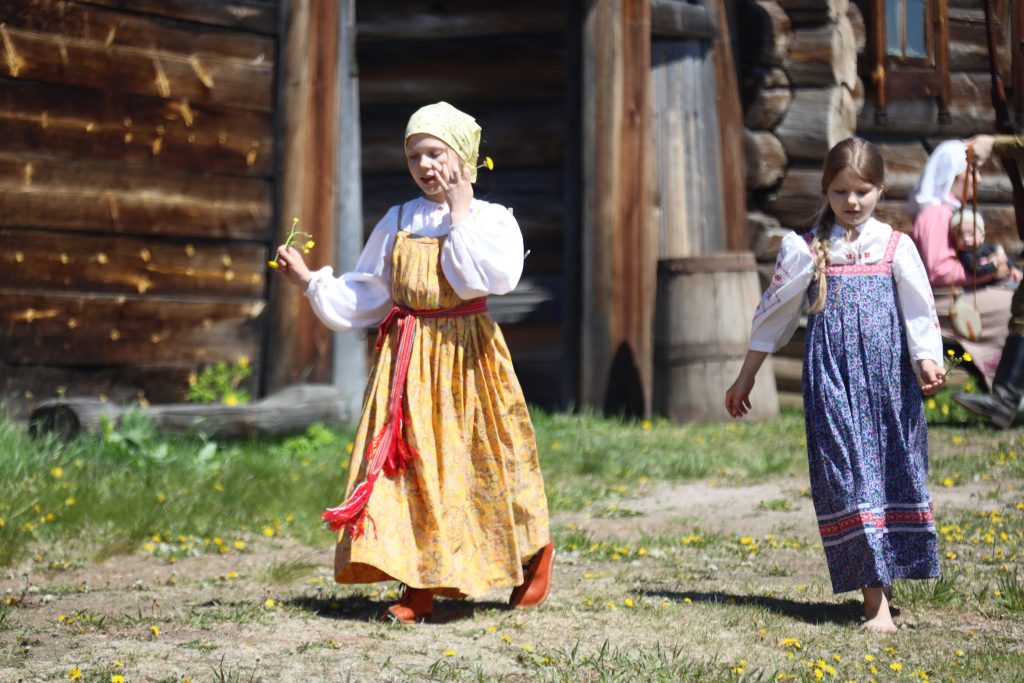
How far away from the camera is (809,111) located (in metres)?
8.94

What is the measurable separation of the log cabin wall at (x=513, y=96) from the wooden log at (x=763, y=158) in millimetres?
1211

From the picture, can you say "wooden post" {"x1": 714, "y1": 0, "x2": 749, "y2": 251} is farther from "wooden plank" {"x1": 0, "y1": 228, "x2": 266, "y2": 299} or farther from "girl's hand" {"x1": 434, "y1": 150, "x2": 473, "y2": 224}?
"girl's hand" {"x1": 434, "y1": 150, "x2": 473, "y2": 224}

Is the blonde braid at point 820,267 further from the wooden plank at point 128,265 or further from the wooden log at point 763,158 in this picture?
the wooden log at point 763,158

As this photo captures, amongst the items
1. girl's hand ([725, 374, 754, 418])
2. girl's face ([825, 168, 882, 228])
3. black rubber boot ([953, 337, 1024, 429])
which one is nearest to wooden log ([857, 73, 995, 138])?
black rubber boot ([953, 337, 1024, 429])

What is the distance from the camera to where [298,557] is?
5.14 m

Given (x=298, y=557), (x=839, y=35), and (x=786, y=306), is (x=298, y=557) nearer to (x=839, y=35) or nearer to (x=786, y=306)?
(x=786, y=306)

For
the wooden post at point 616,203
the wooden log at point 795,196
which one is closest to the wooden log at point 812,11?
the wooden log at point 795,196

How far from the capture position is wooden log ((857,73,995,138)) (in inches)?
370

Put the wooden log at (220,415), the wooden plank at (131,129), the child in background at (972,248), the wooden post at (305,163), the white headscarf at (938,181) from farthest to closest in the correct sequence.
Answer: the white headscarf at (938,181), the child in background at (972,248), the wooden post at (305,163), the wooden plank at (131,129), the wooden log at (220,415)

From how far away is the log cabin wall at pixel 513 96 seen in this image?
891cm

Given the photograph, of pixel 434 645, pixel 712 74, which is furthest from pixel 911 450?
pixel 712 74

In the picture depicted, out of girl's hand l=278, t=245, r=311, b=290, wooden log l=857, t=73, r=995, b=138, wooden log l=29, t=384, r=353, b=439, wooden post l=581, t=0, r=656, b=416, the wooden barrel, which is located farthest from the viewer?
wooden log l=857, t=73, r=995, b=138

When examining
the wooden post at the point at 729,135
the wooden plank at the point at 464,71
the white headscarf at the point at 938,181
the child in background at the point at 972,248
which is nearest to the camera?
the child in background at the point at 972,248

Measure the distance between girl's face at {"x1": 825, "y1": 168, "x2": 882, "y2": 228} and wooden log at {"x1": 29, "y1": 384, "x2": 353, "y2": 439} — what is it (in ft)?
11.4
